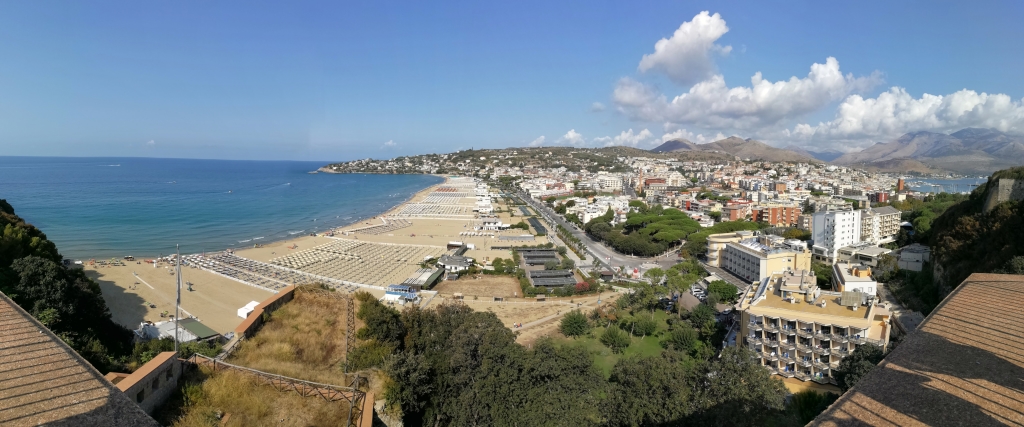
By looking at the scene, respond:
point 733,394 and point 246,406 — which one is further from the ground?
point 246,406

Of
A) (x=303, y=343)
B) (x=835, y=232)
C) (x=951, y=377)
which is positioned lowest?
(x=835, y=232)

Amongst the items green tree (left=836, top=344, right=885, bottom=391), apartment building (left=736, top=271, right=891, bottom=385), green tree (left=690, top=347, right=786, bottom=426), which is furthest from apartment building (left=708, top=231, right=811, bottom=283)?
green tree (left=690, top=347, right=786, bottom=426)

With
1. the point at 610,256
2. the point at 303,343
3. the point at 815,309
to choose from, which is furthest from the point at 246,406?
the point at 610,256

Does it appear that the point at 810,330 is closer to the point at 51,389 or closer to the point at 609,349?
the point at 609,349

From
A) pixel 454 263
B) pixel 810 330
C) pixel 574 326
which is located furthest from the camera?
pixel 454 263

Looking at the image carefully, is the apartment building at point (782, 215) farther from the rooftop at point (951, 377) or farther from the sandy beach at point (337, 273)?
the rooftop at point (951, 377)

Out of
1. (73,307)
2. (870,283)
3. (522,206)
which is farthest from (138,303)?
(522,206)

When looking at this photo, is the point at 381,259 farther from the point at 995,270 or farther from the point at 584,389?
the point at 995,270
